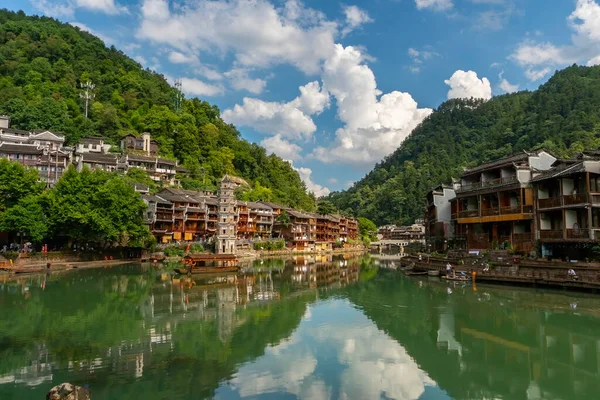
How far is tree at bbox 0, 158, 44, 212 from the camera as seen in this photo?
4038 cm

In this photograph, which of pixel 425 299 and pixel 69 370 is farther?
pixel 425 299

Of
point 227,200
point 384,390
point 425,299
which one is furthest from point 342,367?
point 227,200

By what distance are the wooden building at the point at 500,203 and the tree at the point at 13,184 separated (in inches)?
1746

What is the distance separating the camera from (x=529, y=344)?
16031 mm

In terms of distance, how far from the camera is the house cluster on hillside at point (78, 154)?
58531 mm

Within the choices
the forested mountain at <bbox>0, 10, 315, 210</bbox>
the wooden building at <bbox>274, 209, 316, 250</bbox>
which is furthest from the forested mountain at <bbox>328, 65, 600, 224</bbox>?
the forested mountain at <bbox>0, 10, 315, 210</bbox>

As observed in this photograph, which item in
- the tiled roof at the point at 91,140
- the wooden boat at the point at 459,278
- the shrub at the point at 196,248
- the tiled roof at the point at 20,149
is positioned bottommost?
the wooden boat at the point at 459,278

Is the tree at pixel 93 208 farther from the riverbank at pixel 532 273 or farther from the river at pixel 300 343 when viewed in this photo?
the riverbank at pixel 532 273

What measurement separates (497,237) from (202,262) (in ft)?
95.3

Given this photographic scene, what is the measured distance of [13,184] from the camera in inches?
1597

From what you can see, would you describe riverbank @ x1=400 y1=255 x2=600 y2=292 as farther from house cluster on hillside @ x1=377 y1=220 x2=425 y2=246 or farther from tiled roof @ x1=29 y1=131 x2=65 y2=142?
house cluster on hillside @ x1=377 y1=220 x2=425 y2=246

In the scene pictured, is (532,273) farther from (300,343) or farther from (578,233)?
(300,343)

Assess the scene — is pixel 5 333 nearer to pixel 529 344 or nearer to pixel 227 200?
pixel 529 344

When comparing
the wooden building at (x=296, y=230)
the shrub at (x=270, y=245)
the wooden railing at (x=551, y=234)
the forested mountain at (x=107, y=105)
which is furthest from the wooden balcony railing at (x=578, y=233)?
the forested mountain at (x=107, y=105)
